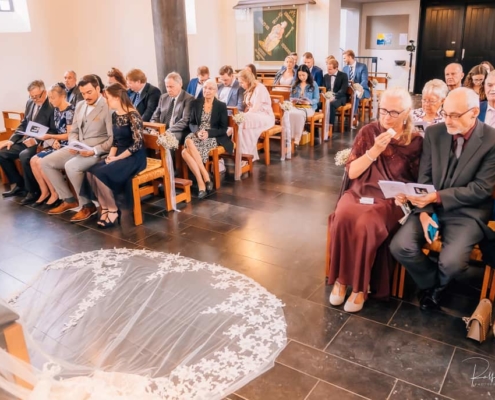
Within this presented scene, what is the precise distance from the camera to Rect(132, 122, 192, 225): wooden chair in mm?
4316

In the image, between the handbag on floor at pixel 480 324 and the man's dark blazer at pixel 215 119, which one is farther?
the man's dark blazer at pixel 215 119

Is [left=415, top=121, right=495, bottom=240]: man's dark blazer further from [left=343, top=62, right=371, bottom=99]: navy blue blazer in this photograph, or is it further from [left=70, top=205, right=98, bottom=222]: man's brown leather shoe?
[left=343, top=62, right=371, bottom=99]: navy blue blazer

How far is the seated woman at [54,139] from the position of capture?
489 centimetres

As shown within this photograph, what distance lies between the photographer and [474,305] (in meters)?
2.88

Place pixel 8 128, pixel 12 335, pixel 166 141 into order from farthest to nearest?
1. pixel 8 128
2. pixel 166 141
3. pixel 12 335

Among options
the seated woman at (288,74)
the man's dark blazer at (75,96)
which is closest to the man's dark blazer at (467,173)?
the man's dark blazer at (75,96)

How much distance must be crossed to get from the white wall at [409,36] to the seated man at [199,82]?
25.4 ft

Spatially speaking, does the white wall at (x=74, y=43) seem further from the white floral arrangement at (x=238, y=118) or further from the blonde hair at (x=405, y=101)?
the blonde hair at (x=405, y=101)

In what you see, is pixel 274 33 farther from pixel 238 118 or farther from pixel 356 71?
pixel 238 118

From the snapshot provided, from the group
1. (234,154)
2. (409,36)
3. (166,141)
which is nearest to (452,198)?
(166,141)

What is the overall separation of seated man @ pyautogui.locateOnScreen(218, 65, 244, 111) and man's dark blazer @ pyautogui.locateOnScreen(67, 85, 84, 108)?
5.89ft

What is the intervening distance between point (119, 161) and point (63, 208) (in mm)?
926

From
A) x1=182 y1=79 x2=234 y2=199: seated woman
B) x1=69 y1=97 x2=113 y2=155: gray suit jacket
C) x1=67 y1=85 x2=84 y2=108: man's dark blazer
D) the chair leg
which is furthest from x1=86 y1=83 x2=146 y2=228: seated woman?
x1=67 y1=85 x2=84 y2=108: man's dark blazer

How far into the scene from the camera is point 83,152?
4.46 m
